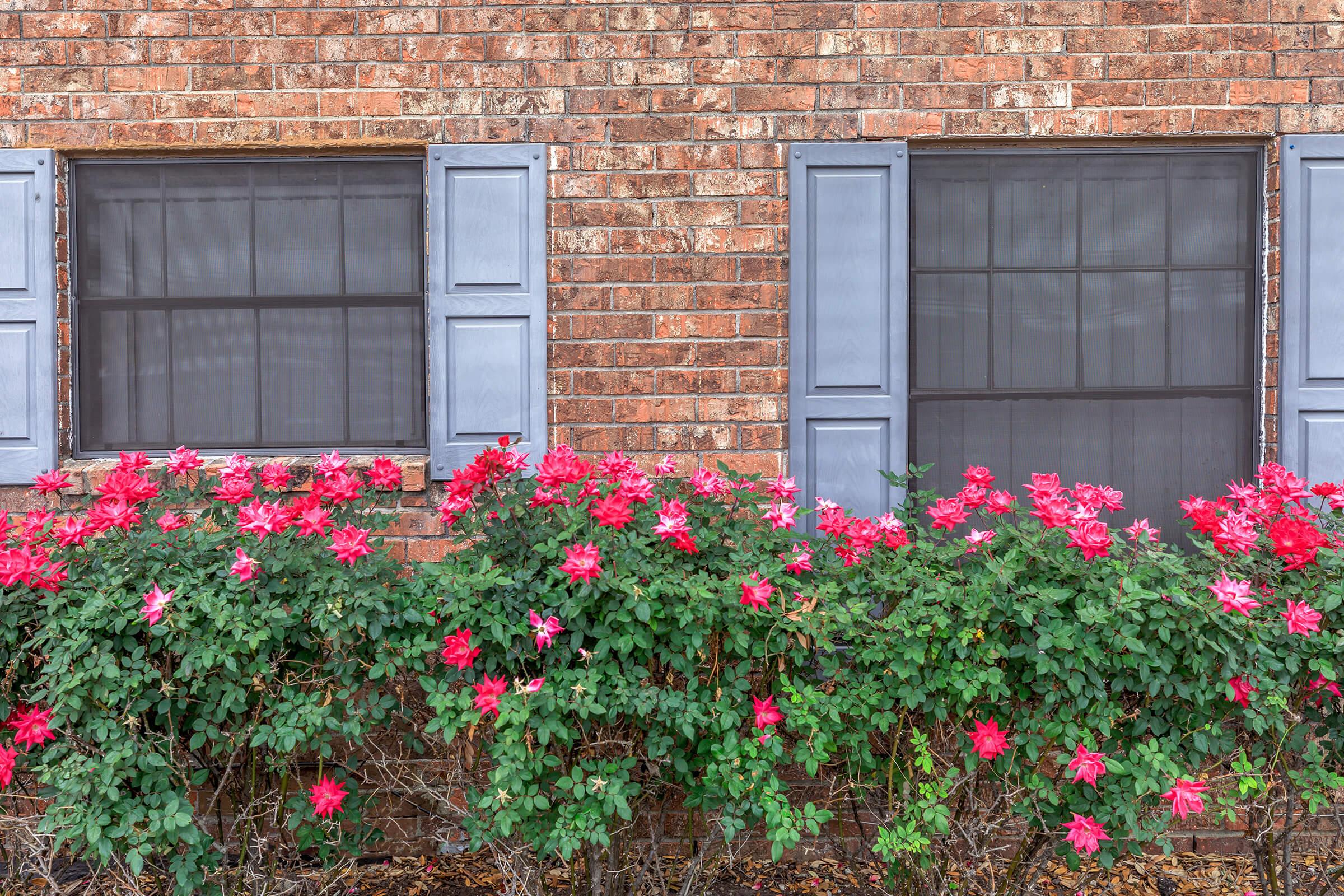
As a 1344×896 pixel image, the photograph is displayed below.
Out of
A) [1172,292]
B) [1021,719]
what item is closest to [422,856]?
[1021,719]

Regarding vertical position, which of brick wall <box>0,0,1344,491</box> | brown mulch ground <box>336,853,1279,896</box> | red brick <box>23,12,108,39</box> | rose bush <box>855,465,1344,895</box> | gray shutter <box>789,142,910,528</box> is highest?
red brick <box>23,12,108,39</box>

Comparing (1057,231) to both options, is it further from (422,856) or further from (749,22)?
(422,856)

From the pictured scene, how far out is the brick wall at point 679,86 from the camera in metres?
3.21

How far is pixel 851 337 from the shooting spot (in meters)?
3.25

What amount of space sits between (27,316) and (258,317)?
2.58 ft

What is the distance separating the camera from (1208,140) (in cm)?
327

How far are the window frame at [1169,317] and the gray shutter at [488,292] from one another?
138cm

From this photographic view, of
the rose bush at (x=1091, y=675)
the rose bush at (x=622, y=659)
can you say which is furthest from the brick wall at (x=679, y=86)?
the rose bush at (x=1091, y=675)

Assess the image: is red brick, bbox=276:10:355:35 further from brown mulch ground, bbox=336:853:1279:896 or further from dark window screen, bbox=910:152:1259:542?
brown mulch ground, bbox=336:853:1279:896

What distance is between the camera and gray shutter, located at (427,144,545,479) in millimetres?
3209

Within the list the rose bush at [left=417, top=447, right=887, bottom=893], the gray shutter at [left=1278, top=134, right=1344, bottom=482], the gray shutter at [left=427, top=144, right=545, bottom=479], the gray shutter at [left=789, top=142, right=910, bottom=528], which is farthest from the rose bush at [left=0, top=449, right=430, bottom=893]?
the gray shutter at [left=1278, top=134, right=1344, bottom=482]

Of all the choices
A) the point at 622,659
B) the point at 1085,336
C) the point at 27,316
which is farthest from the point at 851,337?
the point at 27,316

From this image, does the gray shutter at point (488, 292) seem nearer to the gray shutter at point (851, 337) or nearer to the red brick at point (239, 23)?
the red brick at point (239, 23)

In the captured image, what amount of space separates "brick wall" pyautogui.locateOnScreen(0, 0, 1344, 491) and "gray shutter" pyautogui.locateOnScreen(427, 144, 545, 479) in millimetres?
86
